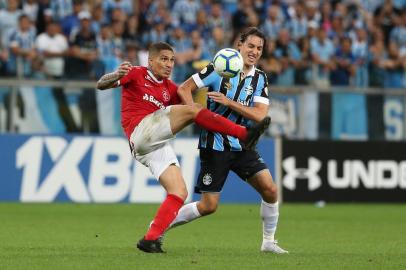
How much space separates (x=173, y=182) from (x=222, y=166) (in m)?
0.68

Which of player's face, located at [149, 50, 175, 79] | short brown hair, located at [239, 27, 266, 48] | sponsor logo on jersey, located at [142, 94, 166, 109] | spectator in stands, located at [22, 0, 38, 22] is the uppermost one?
spectator in stands, located at [22, 0, 38, 22]

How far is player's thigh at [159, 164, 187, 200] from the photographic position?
362 inches

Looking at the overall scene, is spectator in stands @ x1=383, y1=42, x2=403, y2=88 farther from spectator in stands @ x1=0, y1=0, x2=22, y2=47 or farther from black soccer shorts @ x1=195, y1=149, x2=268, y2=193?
black soccer shorts @ x1=195, y1=149, x2=268, y2=193

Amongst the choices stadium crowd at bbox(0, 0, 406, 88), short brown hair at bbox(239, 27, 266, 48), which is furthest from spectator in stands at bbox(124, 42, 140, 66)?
short brown hair at bbox(239, 27, 266, 48)

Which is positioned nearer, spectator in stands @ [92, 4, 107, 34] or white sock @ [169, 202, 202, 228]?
white sock @ [169, 202, 202, 228]

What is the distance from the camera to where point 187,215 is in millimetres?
9789

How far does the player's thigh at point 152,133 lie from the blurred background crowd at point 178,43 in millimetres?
8621

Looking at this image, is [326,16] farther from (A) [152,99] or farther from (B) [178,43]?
(A) [152,99]

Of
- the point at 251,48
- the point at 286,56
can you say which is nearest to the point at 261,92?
the point at 251,48

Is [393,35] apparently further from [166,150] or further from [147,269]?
[147,269]

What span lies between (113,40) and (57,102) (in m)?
1.88

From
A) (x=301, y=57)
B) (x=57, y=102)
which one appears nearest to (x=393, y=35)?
(x=301, y=57)

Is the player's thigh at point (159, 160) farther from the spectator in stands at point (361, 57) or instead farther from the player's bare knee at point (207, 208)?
the spectator in stands at point (361, 57)

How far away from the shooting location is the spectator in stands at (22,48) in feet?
57.8
